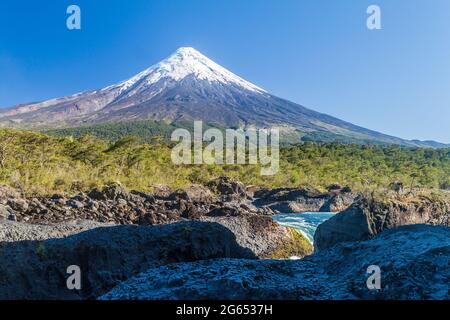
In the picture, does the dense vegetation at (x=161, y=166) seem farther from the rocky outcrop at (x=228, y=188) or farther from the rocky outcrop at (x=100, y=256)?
the rocky outcrop at (x=100, y=256)

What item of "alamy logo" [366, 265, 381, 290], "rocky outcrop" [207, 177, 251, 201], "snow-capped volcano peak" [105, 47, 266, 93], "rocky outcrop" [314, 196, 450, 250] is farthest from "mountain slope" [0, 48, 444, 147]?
"alamy logo" [366, 265, 381, 290]

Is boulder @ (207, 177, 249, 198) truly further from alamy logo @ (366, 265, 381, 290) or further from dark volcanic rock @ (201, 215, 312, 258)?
alamy logo @ (366, 265, 381, 290)

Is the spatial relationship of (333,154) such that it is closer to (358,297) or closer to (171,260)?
(171,260)

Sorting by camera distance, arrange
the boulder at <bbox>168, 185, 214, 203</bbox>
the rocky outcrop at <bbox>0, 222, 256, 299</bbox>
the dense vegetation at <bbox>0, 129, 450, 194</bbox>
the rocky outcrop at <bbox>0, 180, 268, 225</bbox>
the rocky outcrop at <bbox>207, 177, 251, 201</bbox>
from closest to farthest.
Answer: the rocky outcrop at <bbox>0, 222, 256, 299</bbox>
the rocky outcrop at <bbox>0, 180, 268, 225</bbox>
the dense vegetation at <bbox>0, 129, 450, 194</bbox>
the boulder at <bbox>168, 185, 214, 203</bbox>
the rocky outcrop at <bbox>207, 177, 251, 201</bbox>

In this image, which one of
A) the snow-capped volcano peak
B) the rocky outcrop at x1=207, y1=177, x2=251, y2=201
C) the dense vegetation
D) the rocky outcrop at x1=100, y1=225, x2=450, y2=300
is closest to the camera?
the rocky outcrop at x1=100, y1=225, x2=450, y2=300

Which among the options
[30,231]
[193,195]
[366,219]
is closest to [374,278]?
[366,219]

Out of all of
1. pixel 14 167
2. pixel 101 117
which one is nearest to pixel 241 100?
pixel 101 117

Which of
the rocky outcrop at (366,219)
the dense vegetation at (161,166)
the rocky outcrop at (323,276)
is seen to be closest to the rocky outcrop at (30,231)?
the rocky outcrop at (366,219)
